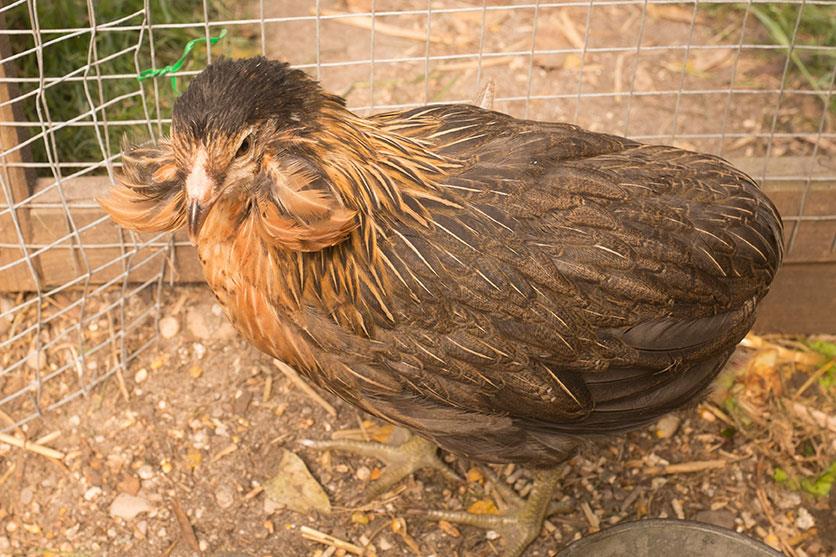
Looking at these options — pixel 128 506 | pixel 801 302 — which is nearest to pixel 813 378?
pixel 801 302

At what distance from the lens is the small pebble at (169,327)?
12.9 ft

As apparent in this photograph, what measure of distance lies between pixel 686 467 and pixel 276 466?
62.1 inches

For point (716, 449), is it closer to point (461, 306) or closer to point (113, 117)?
point (461, 306)

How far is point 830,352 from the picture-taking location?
399cm

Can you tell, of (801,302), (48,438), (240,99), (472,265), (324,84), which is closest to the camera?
(240,99)

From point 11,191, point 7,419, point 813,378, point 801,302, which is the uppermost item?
point 11,191

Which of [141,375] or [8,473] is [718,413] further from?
[8,473]

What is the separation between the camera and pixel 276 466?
11.8 feet

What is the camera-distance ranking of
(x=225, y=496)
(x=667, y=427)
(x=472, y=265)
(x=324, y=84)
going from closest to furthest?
(x=472, y=265) → (x=225, y=496) → (x=667, y=427) → (x=324, y=84)

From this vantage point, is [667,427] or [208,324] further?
[208,324]

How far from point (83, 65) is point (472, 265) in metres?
2.58

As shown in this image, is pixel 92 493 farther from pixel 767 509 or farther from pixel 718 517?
pixel 767 509

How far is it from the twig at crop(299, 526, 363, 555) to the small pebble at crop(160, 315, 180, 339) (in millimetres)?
1051

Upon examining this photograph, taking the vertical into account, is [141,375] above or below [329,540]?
above
